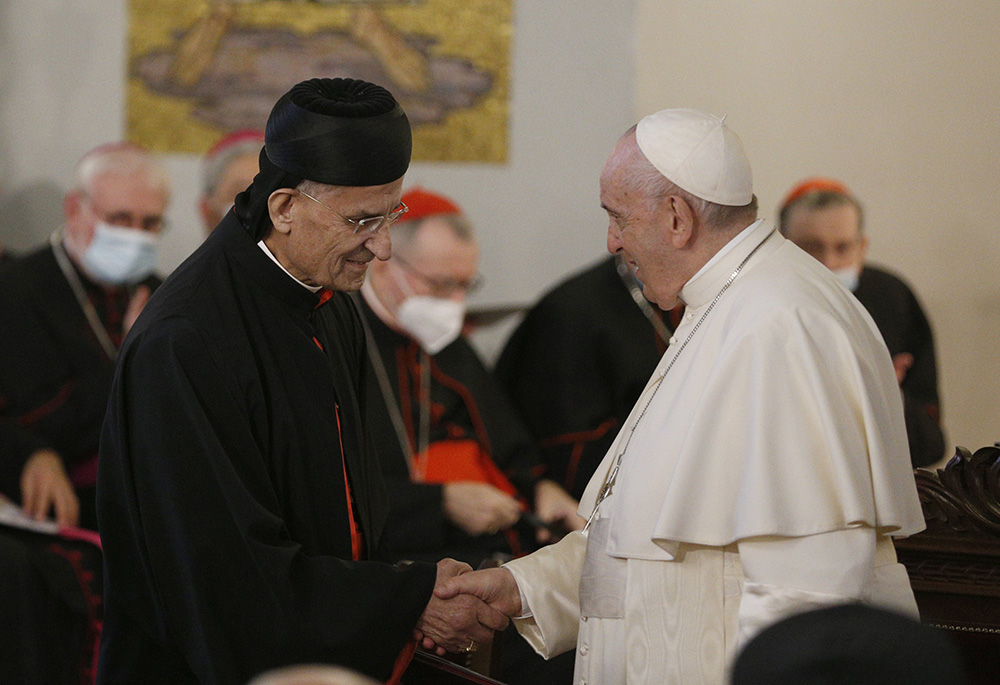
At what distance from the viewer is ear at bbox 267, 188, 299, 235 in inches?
97.0

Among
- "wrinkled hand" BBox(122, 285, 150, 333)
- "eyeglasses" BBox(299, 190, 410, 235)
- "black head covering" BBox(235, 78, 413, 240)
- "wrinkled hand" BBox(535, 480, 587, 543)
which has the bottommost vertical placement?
"wrinkled hand" BBox(535, 480, 587, 543)

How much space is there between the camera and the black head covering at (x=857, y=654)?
41.9 inches

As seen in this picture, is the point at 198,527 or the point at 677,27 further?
the point at 677,27

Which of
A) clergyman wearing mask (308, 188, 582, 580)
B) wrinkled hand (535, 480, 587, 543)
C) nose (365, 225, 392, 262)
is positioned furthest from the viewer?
clergyman wearing mask (308, 188, 582, 580)

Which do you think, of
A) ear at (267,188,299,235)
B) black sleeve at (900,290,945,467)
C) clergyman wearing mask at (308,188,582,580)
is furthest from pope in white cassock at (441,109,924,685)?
black sleeve at (900,290,945,467)

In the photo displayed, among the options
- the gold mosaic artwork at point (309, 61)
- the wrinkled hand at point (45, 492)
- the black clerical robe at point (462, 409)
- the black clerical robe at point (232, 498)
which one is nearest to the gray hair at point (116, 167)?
the gold mosaic artwork at point (309, 61)

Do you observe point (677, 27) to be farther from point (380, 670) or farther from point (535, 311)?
point (380, 670)

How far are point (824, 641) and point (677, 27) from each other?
518cm

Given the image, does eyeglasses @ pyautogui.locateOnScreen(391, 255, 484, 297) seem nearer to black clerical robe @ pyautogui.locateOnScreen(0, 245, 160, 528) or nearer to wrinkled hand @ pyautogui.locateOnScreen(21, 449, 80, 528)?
black clerical robe @ pyautogui.locateOnScreen(0, 245, 160, 528)

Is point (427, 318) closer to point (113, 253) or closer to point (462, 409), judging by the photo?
point (462, 409)

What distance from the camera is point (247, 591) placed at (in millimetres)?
2307

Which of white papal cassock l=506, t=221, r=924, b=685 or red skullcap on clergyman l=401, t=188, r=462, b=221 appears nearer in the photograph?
white papal cassock l=506, t=221, r=924, b=685

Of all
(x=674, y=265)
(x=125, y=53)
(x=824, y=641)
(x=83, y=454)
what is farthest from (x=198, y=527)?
(x=125, y=53)

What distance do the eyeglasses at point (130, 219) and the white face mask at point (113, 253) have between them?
0.03 meters
